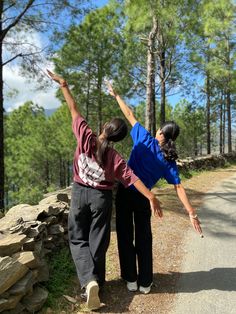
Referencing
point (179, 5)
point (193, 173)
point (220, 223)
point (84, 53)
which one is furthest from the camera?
point (84, 53)

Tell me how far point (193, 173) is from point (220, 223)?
744cm

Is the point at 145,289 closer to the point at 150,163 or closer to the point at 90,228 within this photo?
the point at 90,228

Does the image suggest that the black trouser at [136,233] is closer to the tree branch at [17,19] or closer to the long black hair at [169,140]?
the long black hair at [169,140]

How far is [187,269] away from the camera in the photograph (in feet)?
15.7

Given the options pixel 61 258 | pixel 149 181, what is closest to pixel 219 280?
pixel 149 181

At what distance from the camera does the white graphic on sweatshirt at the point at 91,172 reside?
12.0 ft

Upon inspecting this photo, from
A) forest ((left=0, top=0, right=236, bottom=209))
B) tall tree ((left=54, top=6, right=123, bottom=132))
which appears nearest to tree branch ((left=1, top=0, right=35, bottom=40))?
forest ((left=0, top=0, right=236, bottom=209))

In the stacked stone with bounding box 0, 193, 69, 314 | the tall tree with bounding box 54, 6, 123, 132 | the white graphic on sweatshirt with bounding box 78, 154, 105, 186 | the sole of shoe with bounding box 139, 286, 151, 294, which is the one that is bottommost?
the sole of shoe with bounding box 139, 286, 151, 294

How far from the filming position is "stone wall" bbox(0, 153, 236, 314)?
3223 mm

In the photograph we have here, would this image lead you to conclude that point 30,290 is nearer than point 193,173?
Yes

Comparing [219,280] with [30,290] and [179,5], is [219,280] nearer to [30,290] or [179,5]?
[30,290]

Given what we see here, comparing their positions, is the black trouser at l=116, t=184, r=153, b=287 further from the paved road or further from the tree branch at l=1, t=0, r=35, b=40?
the tree branch at l=1, t=0, r=35, b=40

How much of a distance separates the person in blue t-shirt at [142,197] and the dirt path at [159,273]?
164 mm

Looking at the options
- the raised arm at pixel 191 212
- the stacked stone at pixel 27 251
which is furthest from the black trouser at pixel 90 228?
the raised arm at pixel 191 212
